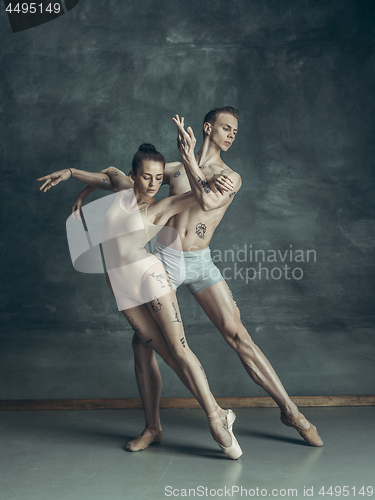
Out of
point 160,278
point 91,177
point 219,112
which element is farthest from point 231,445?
point 219,112

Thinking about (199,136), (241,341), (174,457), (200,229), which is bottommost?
(174,457)

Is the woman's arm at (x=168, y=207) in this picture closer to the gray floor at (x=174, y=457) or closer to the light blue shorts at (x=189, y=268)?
the light blue shorts at (x=189, y=268)

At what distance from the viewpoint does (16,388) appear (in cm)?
375

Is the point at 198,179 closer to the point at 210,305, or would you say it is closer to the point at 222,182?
the point at 222,182

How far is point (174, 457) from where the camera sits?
2.71 metres

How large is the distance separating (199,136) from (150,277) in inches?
90.6

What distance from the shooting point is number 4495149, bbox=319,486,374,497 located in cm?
228

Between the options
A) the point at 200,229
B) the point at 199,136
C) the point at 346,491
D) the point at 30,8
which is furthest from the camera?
the point at 30,8

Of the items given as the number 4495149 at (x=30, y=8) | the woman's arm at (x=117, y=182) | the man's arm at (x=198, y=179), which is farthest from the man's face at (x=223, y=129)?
the number 4495149 at (x=30, y=8)

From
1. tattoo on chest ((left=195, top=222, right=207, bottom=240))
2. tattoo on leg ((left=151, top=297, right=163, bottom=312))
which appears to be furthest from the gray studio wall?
tattoo on leg ((left=151, top=297, right=163, bottom=312))

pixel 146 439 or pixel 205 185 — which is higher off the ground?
pixel 205 185

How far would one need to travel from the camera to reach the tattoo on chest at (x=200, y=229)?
290 centimetres

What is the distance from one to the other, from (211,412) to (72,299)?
→ 2395 millimetres

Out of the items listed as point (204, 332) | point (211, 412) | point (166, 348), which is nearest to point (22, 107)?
point (204, 332)
